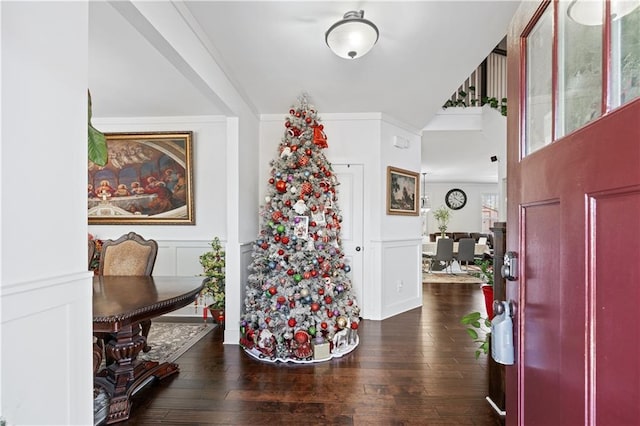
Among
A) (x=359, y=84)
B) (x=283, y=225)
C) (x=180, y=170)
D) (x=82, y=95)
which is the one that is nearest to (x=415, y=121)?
(x=359, y=84)

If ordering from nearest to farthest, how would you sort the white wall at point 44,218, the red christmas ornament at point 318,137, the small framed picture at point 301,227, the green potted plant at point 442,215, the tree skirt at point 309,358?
the white wall at point 44,218 → the tree skirt at point 309,358 → the small framed picture at point 301,227 → the red christmas ornament at point 318,137 → the green potted plant at point 442,215

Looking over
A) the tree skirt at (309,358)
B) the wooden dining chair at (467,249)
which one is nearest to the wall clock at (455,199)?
the wooden dining chair at (467,249)

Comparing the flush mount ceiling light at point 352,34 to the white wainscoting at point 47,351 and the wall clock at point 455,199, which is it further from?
the wall clock at point 455,199

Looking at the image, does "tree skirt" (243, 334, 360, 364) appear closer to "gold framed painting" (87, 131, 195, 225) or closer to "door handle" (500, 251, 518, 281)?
"gold framed painting" (87, 131, 195, 225)

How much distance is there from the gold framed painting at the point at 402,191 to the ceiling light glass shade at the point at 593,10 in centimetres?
320

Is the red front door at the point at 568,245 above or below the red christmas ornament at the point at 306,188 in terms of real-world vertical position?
below

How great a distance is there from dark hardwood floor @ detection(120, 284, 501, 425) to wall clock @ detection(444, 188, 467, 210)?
8.86m

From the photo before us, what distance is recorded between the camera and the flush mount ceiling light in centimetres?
198

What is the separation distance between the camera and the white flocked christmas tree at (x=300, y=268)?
9.48ft

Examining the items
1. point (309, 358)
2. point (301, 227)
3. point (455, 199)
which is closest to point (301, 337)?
point (309, 358)

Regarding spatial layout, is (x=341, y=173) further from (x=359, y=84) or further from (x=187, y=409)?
(x=187, y=409)

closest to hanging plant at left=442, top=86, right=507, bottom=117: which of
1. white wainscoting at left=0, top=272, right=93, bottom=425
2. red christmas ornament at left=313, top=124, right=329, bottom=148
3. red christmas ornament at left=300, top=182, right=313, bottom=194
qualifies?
red christmas ornament at left=313, top=124, right=329, bottom=148

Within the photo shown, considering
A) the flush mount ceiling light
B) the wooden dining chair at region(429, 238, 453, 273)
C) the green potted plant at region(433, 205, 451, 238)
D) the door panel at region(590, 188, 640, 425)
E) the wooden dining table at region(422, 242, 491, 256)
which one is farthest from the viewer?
the green potted plant at region(433, 205, 451, 238)

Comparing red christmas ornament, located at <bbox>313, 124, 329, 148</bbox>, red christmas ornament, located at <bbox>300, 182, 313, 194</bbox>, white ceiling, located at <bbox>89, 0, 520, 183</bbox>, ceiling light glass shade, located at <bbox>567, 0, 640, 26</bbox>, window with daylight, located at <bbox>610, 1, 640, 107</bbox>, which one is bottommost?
red christmas ornament, located at <bbox>300, 182, 313, 194</bbox>
